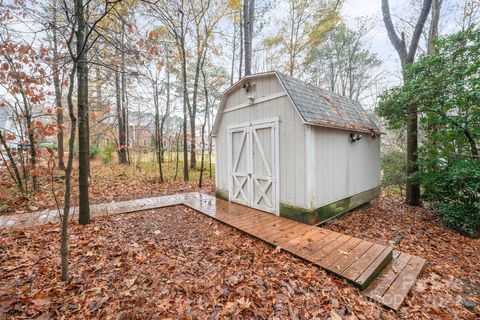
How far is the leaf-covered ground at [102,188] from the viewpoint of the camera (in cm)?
562

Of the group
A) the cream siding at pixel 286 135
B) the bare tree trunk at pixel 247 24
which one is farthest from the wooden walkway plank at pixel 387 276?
the bare tree trunk at pixel 247 24

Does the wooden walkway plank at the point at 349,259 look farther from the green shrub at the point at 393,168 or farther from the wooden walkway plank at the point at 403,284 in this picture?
the green shrub at the point at 393,168

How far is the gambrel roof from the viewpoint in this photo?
176 inches

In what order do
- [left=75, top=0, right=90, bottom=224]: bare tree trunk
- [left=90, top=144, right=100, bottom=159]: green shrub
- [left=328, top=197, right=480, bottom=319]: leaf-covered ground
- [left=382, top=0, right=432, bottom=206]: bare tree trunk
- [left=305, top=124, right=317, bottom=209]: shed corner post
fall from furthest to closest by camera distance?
1. [left=90, top=144, right=100, bottom=159]: green shrub
2. [left=382, top=0, right=432, bottom=206]: bare tree trunk
3. [left=305, top=124, right=317, bottom=209]: shed corner post
4. [left=75, top=0, right=90, bottom=224]: bare tree trunk
5. [left=328, top=197, right=480, bottom=319]: leaf-covered ground

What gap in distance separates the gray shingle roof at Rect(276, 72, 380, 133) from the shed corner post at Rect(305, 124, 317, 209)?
250 millimetres

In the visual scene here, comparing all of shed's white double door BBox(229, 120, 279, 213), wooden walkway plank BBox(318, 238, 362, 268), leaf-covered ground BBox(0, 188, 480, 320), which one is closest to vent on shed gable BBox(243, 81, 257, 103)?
shed's white double door BBox(229, 120, 279, 213)

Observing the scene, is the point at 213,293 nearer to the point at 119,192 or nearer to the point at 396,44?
the point at 119,192

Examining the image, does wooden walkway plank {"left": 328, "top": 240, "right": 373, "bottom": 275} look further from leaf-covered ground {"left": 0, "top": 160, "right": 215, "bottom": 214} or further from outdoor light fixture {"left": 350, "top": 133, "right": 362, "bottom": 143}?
leaf-covered ground {"left": 0, "top": 160, "right": 215, "bottom": 214}

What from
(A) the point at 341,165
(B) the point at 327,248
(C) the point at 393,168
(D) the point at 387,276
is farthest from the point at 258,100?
(C) the point at 393,168

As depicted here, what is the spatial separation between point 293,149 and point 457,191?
4.84 metres

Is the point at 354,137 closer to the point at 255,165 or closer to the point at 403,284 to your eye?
the point at 255,165

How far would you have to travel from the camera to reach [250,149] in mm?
5613

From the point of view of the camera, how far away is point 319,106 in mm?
5070

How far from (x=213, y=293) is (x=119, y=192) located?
6.56 meters
